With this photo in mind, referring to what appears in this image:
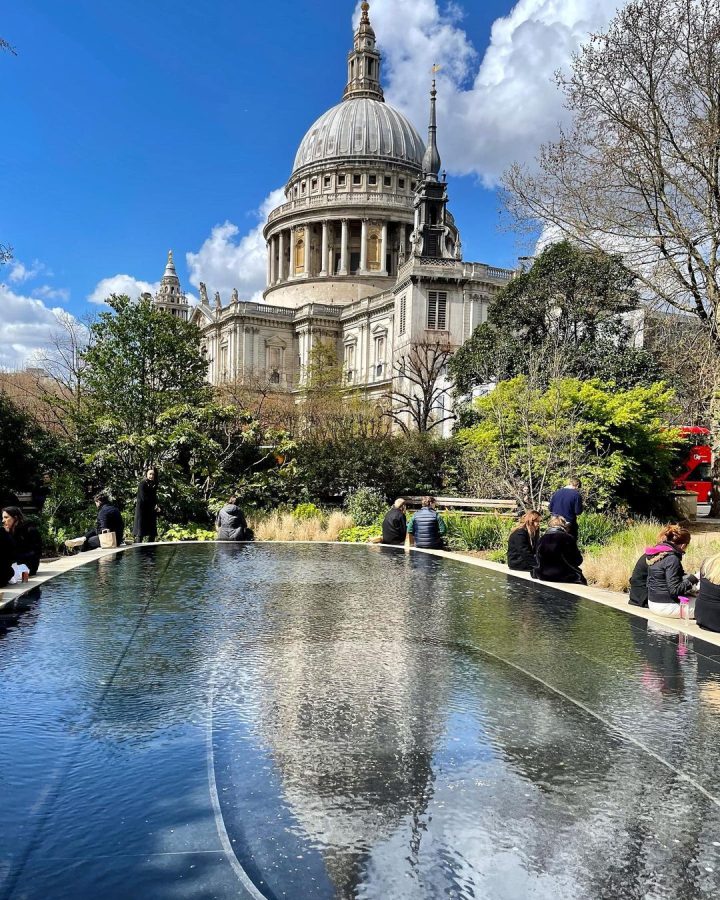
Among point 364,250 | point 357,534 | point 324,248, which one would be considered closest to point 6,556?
point 357,534

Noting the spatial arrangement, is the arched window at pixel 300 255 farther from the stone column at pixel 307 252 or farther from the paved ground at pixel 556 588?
the paved ground at pixel 556 588

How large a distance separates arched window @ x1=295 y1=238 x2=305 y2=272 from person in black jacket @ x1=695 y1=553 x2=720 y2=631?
78.4 meters

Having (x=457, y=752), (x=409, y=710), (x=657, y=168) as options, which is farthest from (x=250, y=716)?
(x=657, y=168)

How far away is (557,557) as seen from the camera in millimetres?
9344

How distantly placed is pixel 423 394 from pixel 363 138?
49.7 m

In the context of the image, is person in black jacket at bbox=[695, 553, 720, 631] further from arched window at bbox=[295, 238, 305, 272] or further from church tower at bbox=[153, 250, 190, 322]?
church tower at bbox=[153, 250, 190, 322]

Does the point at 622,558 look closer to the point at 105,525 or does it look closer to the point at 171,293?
the point at 105,525

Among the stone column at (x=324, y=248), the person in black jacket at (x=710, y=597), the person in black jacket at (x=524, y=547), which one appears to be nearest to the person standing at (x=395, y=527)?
the person in black jacket at (x=524, y=547)

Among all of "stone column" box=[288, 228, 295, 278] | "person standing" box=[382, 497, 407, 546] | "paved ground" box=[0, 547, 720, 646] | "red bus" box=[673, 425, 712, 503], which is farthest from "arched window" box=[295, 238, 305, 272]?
"paved ground" box=[0, 547, 720, 646]

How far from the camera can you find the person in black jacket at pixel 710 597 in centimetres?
664

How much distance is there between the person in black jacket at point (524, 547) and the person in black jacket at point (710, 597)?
3.36 metres

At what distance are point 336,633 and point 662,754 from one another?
10.3 ft

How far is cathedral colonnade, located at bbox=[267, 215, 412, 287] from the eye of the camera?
77.8 m

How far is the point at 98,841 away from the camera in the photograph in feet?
9.37
